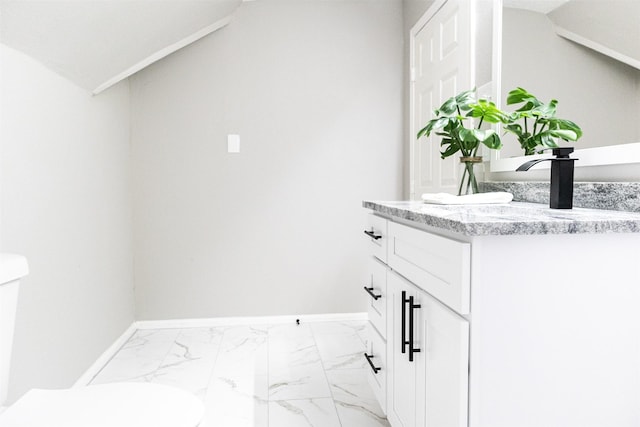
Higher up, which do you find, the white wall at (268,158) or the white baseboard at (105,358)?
the white wall at (268,158)

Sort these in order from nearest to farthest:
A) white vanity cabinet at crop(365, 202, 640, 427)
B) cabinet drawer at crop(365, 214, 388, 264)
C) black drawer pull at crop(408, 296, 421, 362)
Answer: white vanity cabinet at crop(365, 202, 640, 427) < black drawer pull at crop(408, 296, 421, 362) < cabinet drawer at crop(365, 214, 388, 264)

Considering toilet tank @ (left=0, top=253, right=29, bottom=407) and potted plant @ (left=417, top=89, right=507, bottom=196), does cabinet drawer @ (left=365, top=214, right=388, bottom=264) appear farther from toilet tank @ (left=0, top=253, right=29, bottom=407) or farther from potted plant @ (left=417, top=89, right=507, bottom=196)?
toilet tank @ (left=0, top=253, right=29, bottom=407)

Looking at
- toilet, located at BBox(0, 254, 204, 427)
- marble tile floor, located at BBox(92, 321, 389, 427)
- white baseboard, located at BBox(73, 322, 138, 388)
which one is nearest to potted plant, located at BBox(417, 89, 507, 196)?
marble tile floor, located at BBox(92, 321, 389, 427)

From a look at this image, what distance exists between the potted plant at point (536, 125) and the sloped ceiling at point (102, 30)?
159cm

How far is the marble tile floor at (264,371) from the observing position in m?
1.85

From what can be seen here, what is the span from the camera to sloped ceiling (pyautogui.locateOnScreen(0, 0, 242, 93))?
4.95ft

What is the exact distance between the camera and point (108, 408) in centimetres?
102

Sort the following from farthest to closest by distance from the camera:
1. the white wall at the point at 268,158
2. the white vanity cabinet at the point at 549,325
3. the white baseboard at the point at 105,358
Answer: the white wall at the point at 268,158 → the white baseboard at the point at 105,358 → the white vanity cabinet at the point at 549,325

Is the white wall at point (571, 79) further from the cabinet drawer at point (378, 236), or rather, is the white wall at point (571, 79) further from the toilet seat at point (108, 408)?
the toilet seat at point (108, 408)

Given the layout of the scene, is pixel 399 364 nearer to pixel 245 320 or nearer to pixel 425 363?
pixel 425 363

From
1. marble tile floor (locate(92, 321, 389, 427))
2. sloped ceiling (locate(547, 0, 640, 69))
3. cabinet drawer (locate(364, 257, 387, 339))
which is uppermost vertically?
sloped ceiling (locate(547, 0, 640, 69))

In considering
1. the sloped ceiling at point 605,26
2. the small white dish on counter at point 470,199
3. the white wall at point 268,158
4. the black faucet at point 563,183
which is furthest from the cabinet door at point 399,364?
the white wall at point 268,158

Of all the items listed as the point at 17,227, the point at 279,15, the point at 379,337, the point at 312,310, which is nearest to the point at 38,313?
the point at 17,227

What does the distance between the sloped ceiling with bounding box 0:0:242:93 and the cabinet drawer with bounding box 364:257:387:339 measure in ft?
4.64
